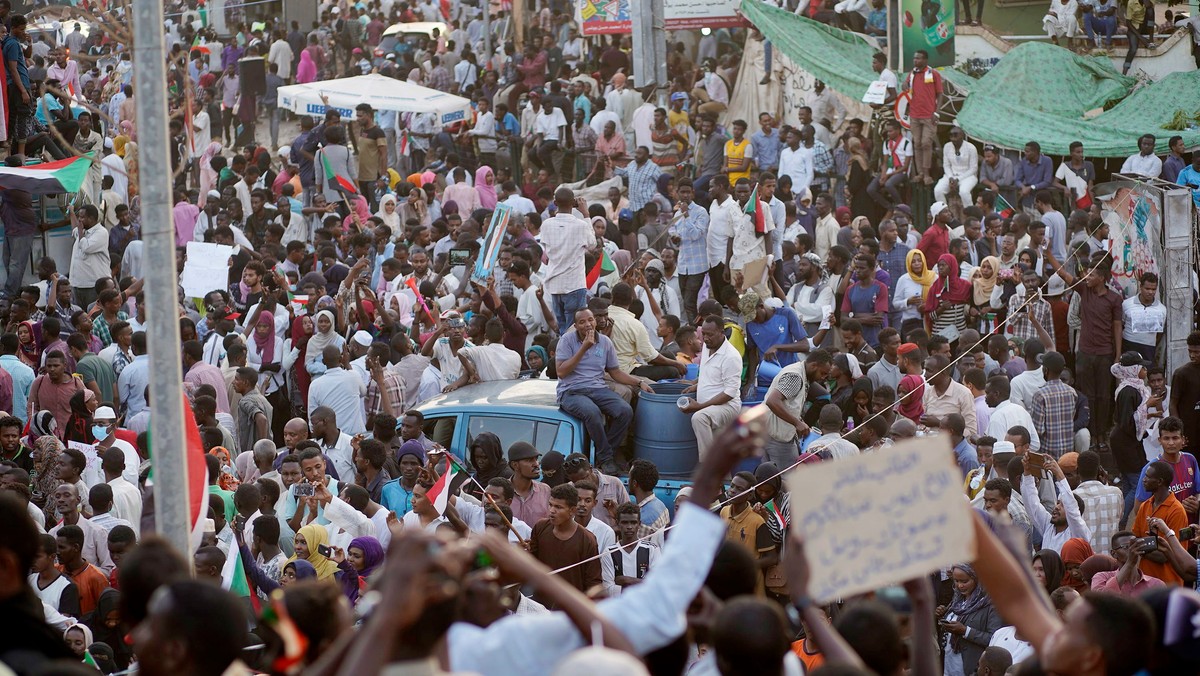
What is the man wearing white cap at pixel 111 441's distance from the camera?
34.0 ft

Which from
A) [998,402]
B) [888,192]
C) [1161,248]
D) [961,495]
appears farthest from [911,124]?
[961,495]

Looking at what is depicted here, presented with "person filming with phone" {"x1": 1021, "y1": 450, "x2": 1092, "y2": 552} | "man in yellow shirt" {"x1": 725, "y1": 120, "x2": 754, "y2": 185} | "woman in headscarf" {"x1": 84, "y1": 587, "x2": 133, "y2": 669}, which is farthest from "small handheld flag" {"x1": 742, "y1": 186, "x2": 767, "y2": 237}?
"woman in headscarf" {"x1": 84, "y1": 587, "x2": 133, "y2": 669}

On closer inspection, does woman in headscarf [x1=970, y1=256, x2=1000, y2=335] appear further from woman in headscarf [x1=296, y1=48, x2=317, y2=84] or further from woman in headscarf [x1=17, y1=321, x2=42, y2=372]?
woman in headscarf [x1=296, y1=48, x2=317, y2=84]

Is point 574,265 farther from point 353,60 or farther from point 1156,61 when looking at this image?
point 353,60

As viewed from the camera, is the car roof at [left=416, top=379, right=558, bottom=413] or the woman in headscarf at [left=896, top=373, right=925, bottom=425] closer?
the car roof at [left=416, top=379, right=558, bottom=413]

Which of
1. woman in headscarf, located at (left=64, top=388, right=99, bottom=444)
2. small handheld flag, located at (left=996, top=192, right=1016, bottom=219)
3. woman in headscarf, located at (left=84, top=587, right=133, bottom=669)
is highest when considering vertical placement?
small handheld flag, located at (left=996, top=192, right=1016, bottom=219)

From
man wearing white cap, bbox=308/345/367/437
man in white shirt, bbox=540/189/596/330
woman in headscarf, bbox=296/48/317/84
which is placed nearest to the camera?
man wearing white cap, bbox=308/345/367/437

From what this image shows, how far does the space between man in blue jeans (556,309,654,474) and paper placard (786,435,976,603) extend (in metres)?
7.36

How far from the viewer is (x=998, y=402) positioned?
1165 cm

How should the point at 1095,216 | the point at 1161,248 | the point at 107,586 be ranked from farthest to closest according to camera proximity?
the point at 1095,216, the point at 1161,248, the point at 107,586

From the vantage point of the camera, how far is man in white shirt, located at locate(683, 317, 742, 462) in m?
11.1

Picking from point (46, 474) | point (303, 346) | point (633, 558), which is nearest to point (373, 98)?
point (303, 346)

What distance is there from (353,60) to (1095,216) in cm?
1696

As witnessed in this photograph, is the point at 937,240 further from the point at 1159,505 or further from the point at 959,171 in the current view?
the point at 1159,505
